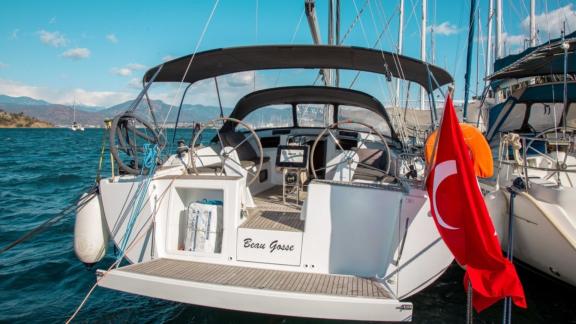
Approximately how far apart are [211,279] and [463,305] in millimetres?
3033

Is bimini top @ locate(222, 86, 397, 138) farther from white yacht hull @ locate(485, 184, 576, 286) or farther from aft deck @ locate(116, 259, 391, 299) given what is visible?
aft deck @ locate(116, 259, 391, 299)

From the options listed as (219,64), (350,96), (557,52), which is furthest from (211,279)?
(557,52)

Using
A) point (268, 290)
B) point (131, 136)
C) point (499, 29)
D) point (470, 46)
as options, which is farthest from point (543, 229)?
point (499, 29)

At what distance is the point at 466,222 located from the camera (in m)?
2.51

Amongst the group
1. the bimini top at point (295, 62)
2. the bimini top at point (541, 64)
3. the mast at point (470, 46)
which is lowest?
the bimini top at point (295, 62)

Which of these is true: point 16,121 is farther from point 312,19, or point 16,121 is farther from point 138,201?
point 138,201

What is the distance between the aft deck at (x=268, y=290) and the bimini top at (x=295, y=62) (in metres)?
2.00

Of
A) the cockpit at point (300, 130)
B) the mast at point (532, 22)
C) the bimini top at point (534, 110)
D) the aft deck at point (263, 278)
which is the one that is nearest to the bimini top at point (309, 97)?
the cockpit at point (300, 130)

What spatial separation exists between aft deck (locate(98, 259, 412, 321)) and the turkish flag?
0.49 metres

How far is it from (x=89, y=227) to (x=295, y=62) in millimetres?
3093

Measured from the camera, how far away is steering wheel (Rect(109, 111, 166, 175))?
371 cm

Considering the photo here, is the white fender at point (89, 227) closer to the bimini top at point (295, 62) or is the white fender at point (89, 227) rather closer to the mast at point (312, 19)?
the bimini top at point (295, 62)

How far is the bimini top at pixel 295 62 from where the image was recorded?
170 inches

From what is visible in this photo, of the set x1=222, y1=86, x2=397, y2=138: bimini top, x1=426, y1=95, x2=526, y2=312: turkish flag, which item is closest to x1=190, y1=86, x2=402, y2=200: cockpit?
x1=222, y1=86, x2=397, y2=138: bimini top
